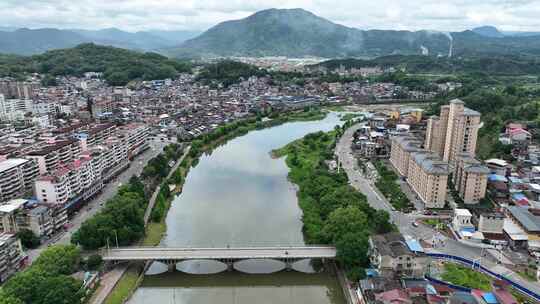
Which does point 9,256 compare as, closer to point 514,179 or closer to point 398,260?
point 398,260

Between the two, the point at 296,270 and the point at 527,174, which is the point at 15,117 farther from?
the point at 527,174

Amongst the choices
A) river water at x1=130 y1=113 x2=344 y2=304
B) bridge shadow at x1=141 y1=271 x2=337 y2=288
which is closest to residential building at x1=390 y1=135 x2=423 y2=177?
river water at x1=130 y1=113 x2=344 y2=304

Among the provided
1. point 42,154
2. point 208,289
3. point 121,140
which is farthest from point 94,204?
point 208,289

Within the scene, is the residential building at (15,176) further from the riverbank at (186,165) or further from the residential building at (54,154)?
the riverbank at (186,165)

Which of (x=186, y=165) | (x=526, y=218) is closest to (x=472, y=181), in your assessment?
(x=526, y=218)

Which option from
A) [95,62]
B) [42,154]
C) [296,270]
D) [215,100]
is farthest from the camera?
[95,62]

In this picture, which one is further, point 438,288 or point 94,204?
point 94,204
